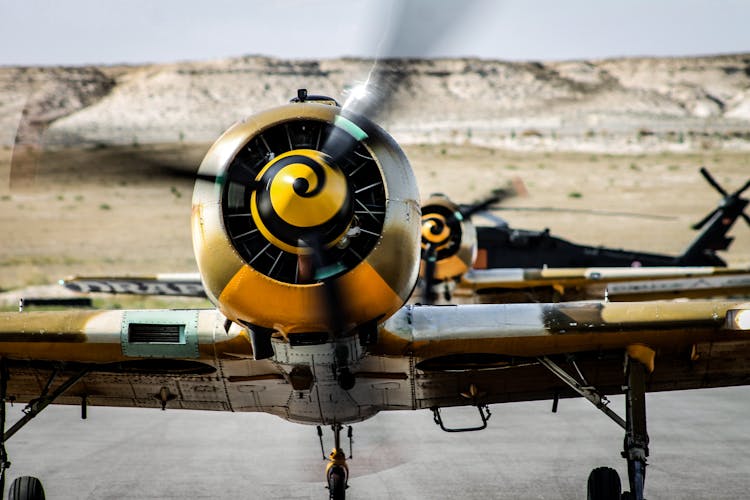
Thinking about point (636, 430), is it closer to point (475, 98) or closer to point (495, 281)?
point (495, 281)

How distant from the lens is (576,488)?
10.8m

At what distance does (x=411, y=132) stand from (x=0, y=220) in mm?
53736

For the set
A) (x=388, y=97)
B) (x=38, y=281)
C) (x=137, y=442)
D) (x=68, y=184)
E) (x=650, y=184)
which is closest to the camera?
(x=68, y=184)

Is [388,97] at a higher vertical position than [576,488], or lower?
higher

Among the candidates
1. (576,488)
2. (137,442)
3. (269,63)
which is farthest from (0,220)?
(269,63)

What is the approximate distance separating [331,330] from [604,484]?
344 cm

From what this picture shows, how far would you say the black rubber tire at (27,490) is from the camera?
30.3ft

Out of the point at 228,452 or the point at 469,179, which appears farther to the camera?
the point at 469,179

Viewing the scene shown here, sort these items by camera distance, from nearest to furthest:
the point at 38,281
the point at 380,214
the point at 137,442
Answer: the point at 380,214 → the point at 137,442 → the point at 38,281

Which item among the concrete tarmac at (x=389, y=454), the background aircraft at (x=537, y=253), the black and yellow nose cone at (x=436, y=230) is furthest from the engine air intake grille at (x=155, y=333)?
the background aircraft at (x=537, y=253)

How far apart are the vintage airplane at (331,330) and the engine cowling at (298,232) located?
0.03 feet

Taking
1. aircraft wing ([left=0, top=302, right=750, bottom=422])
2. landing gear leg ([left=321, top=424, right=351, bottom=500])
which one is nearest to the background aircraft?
aircraft wing ([left=0, top=302, right=750, bottom=422])

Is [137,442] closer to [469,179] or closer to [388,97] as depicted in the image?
[388,97]

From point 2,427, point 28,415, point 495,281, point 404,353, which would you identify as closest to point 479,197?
point 495,281
